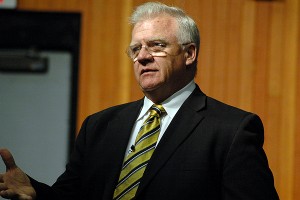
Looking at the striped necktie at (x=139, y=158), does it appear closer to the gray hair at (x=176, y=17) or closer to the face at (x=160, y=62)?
the face at (x=160, y=62)

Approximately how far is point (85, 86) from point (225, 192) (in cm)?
182

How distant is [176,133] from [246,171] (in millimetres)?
252

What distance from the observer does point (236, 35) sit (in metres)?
3.39

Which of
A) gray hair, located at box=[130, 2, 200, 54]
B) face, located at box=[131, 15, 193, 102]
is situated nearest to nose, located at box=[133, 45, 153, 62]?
face, located at box=[131, 15, 193, 102]

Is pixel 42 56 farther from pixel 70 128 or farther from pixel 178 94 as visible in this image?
pixel 178 94

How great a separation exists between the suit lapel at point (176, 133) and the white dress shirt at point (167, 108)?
3cm

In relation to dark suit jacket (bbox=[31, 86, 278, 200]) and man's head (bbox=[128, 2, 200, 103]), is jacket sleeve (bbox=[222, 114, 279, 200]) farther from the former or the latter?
man's head (bbox=[128, 2, 200, 103])

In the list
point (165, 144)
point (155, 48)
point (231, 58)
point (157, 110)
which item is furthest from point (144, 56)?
point (231, 58)

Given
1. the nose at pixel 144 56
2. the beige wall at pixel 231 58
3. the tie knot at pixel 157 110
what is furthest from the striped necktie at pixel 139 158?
the beige wall at pixel 231 58

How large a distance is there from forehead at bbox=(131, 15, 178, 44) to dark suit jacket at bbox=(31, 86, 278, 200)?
201 millimetres

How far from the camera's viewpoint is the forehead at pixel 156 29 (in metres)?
1.92

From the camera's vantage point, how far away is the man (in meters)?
1.72

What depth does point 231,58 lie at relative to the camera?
3.39 meters

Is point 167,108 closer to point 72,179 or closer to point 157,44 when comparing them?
point 157,44
